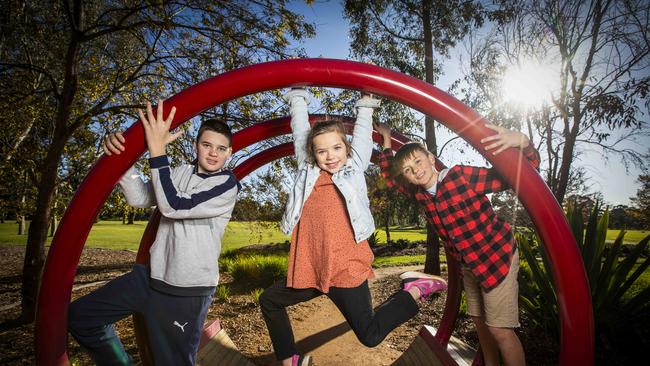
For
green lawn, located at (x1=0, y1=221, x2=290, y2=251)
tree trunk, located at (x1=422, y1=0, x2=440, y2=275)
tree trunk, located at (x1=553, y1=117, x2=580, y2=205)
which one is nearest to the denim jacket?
green lawn, located at (x1=0, y1=221, x2=290, y2=251)

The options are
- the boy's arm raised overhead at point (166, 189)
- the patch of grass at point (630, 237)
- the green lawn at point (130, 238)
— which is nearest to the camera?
the boy's arm raised overhead at point (166, 189)

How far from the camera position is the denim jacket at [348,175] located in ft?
7.32

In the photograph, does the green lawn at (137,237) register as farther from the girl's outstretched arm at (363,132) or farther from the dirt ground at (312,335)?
the girl's outstretched arm at (363,132)

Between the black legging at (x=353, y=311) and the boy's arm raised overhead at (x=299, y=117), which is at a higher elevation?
the boy's arm raised overhead at (x=299, y=117)

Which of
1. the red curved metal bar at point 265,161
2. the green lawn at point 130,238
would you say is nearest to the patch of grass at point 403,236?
the green lawn at point 130,238

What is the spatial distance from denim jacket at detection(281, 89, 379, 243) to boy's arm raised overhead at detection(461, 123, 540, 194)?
0.74m

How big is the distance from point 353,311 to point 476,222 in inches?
40.8

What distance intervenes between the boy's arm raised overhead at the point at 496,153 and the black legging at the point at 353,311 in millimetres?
944

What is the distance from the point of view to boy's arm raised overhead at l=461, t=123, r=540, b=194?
1.97 meters

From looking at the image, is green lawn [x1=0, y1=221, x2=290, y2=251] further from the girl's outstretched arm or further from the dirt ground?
the girl's outstretched arm

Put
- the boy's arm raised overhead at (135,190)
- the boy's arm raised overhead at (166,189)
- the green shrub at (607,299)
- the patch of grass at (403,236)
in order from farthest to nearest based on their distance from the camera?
the patch of grass at (403,236) → the green shrub at (607,299) → the boy's arm raised overhead at (135,190) → the boy's arm raised overhead at (166,189)

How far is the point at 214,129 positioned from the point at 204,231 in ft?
2.24

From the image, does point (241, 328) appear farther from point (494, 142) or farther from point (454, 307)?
point (494, 142)

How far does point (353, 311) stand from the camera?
2.18m
